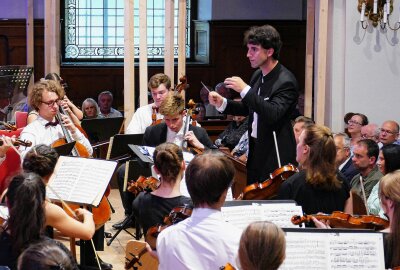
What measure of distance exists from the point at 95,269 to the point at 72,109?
1.96 metres

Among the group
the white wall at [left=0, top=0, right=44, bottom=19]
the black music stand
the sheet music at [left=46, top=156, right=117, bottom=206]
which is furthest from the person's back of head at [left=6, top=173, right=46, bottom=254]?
the white wall at [left=0, top=0, right=44, bottom=19]

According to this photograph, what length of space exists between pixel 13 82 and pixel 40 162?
14.6 feet

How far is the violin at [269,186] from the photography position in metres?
4.85

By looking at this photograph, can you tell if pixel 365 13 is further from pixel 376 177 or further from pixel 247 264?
pixel 247 264

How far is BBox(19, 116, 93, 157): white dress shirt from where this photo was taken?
6242mm

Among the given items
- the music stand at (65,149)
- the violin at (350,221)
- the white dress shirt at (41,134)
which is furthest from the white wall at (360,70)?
the violin at (350,221)

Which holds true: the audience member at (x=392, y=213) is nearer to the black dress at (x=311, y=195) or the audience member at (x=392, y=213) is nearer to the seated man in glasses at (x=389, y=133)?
the black dress at (x=311, y=195)

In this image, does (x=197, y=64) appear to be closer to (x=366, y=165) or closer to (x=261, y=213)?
(x=366, y=165)

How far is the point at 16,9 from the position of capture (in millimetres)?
12297

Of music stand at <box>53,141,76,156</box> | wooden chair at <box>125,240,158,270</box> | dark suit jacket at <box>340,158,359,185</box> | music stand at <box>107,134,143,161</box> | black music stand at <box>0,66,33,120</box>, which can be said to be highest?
black music stand at <box>0,66,33,120</box>

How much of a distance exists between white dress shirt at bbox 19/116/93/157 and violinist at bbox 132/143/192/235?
1873 mm

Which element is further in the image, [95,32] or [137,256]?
[95,32]

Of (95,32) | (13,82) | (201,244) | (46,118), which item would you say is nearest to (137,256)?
(201,244)

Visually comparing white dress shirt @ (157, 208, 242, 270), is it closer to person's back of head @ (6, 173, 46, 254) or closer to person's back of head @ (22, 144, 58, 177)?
person's back of head @ (6, 173, 46, 254)
